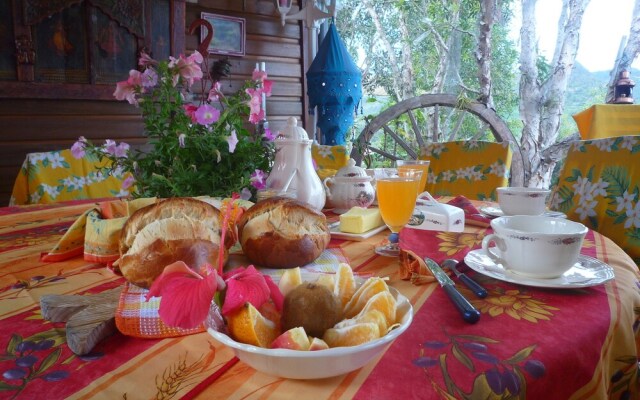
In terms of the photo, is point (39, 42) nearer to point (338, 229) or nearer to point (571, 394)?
point (338, 229)

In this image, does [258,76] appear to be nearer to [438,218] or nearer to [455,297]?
[438,218]

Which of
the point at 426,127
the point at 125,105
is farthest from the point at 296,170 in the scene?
the point at 426,127

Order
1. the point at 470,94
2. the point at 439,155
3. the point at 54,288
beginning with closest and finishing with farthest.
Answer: the point at 54,288
the point at 439,155
the point at 470,94

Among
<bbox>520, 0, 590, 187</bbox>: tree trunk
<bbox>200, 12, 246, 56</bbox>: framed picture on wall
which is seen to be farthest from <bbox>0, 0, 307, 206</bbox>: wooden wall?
<bbox>520, 0, 590, 187</bbox>: tree trunk

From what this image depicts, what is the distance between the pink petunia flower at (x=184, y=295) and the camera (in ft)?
1.24

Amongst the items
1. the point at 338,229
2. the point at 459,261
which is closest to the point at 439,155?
the point at 338,229

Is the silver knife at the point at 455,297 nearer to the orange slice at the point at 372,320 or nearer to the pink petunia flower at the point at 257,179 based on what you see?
the orange slice at the point at 372,320

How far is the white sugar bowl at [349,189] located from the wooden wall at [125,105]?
217cm

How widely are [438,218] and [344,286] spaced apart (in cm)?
54

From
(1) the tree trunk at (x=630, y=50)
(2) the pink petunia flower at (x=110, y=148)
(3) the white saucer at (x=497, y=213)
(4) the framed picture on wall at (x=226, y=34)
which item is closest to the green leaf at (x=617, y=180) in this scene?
(3) the white saucer at (x=497, y=213)

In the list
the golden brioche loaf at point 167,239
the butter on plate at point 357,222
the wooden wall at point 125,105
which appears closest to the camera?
the golden brioche loaf at point 167,239

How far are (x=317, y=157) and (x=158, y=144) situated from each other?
1527 millimetres

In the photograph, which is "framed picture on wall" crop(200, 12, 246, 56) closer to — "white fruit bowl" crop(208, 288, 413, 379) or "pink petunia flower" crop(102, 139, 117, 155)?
"pink petunia flower" crop(102, 139, 117, 155)

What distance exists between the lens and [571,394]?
18.9 inches
